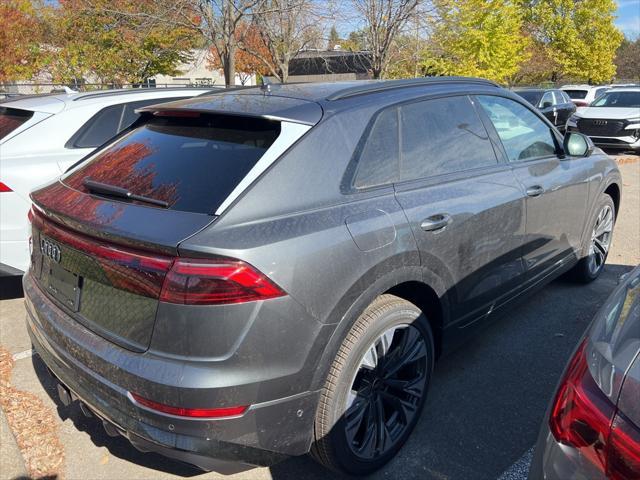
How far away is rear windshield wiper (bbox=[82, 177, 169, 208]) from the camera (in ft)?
6.97

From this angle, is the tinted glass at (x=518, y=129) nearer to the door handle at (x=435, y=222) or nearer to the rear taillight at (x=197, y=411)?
the door handle at (x=435, y=222)

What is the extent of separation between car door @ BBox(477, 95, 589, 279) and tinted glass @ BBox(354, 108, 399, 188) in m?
0.98

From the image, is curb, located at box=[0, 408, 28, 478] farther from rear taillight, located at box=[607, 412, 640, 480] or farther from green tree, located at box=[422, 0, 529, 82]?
green tree, located at box=[422, 0, 529, 82]

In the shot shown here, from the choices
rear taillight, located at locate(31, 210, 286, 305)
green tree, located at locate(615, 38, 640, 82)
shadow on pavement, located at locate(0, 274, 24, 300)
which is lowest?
shadow on pavement, located at locate(0, 274, 24, 300)

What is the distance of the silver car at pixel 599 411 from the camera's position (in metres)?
1.26

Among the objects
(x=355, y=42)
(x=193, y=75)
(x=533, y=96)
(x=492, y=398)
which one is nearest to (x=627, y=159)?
(x=533, y=96)

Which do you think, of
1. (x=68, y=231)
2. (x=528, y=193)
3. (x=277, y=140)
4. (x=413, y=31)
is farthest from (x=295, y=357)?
(x=413, y=31)

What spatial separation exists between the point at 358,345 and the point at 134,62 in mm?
17451

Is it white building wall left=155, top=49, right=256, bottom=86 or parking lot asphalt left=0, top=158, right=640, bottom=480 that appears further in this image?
white building wall left=155, top=49, right=256, bottom=86

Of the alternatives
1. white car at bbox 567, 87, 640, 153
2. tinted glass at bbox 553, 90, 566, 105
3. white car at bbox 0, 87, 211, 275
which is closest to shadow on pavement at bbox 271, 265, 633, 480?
white car at bbox 0, 87, 211, 275

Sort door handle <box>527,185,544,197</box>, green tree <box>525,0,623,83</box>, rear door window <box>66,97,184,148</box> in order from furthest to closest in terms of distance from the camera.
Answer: green tree <box>525,0,623,83</box>
rear door window <box>66,97,184,148</box>
door handle <box>527,185,544,197</box>

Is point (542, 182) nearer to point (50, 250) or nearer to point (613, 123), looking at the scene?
point (50, 250)

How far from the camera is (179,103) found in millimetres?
2754

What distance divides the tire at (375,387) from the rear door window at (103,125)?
3109mm
